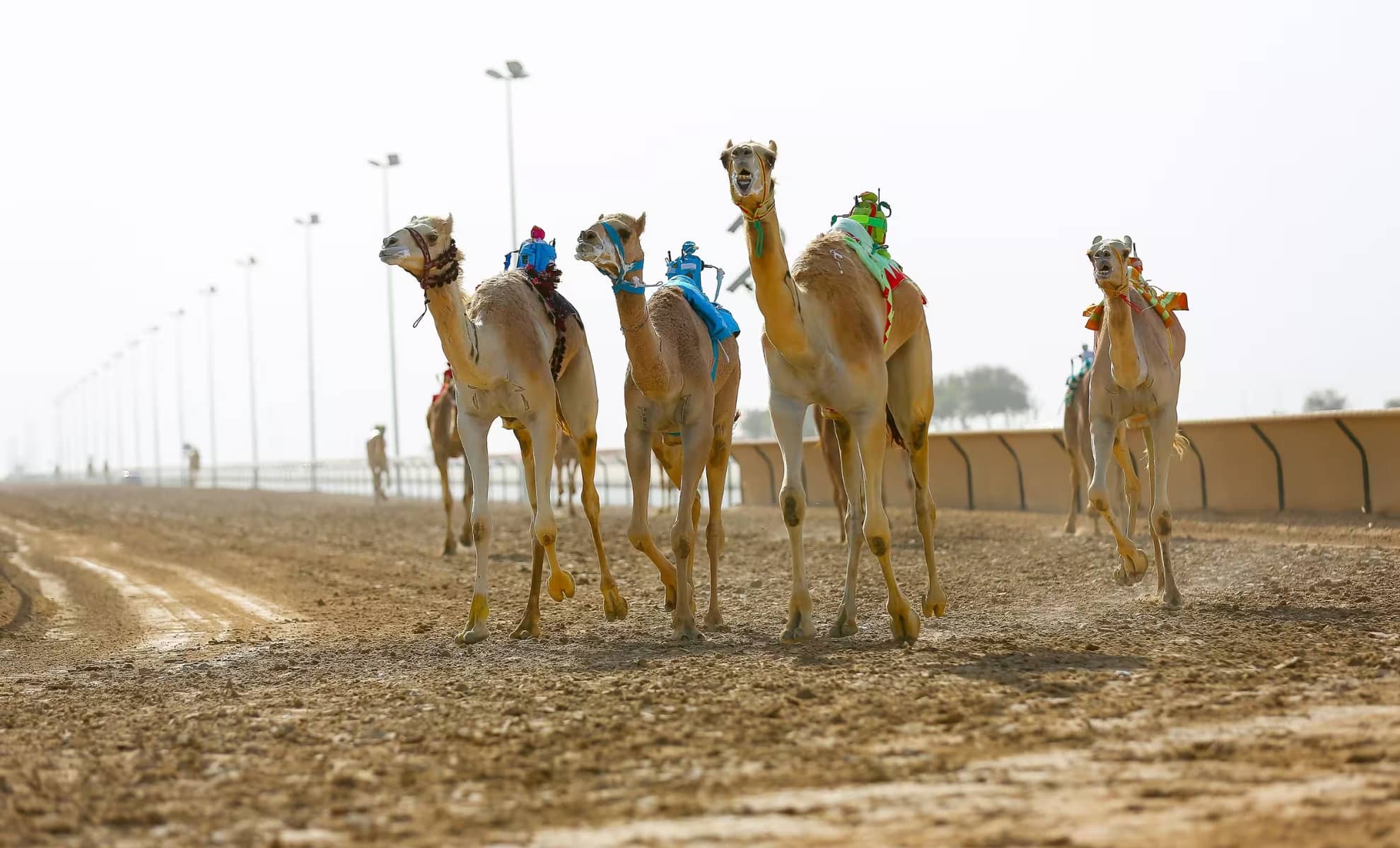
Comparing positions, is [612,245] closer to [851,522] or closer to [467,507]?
[851,522]

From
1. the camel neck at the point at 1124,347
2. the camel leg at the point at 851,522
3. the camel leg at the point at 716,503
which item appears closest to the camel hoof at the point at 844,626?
the camel leg at the point at 851,522

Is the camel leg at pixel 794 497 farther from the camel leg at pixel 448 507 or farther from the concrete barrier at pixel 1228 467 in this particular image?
the camel leg at pixel 448 507

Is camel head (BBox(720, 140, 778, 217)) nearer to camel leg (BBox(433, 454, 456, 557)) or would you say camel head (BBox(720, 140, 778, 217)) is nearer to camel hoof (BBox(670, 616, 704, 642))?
→ camel hoof (BBox(670, 616, 704, 642))

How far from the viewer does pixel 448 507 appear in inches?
856

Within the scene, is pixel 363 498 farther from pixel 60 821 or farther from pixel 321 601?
pixel 60 821

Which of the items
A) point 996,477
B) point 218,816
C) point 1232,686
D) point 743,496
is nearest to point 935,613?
point 1232,686

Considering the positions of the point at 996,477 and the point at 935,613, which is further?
the point at 996,477

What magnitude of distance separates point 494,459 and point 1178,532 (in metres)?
30.5

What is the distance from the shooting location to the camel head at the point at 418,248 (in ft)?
32.5

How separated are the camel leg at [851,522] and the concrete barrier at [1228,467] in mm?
5570

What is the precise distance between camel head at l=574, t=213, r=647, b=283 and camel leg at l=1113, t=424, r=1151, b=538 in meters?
5.02

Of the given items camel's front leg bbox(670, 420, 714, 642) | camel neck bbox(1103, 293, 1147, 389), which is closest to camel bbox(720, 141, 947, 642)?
camel's front leg bbox(670, 420, 714, 642)

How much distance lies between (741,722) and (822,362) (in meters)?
3.20

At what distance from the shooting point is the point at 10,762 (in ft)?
21.3
